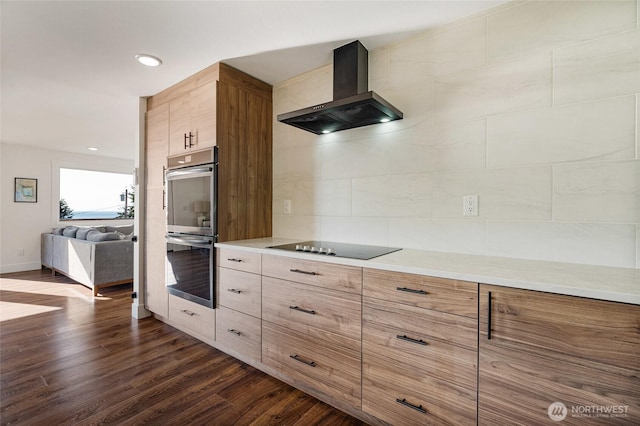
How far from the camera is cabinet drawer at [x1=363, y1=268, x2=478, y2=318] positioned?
124 cm

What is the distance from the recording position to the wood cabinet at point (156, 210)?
9.39ft

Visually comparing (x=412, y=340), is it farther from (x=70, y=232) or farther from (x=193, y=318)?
(x=70, y=232)

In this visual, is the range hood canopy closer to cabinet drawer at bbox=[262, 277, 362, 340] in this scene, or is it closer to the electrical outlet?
the electrical outlet

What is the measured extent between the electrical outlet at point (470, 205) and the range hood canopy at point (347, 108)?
2.26 feet

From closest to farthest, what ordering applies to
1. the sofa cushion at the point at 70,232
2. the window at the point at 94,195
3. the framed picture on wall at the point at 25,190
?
1. the sofa cushion at the point at 70,232
2. the framed picture on wall at the point at 25,190
3. the window at the point at 94,195

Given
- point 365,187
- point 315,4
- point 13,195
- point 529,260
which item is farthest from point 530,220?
point 13,195

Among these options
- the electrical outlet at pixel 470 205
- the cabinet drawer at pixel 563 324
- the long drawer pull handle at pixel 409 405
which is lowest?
the long drawer pull handle at pixel 409 405

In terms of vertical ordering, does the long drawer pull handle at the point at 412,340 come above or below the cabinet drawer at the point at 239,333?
above

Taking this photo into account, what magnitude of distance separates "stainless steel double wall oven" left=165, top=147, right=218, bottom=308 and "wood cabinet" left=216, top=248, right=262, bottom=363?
0.12 meters

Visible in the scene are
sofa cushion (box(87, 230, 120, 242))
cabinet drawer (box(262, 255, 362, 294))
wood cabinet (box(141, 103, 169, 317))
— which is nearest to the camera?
cabinet drawer (box(262, 255, 362, 294))

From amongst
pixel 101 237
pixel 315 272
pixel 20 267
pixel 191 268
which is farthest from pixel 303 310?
pixel 20 267

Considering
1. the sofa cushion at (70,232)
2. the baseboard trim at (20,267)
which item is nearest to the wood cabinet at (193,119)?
the sofa cushion at (70,232)

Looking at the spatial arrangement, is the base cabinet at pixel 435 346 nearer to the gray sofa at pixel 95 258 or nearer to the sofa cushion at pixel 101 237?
the gray sofa at pixel 95 258
